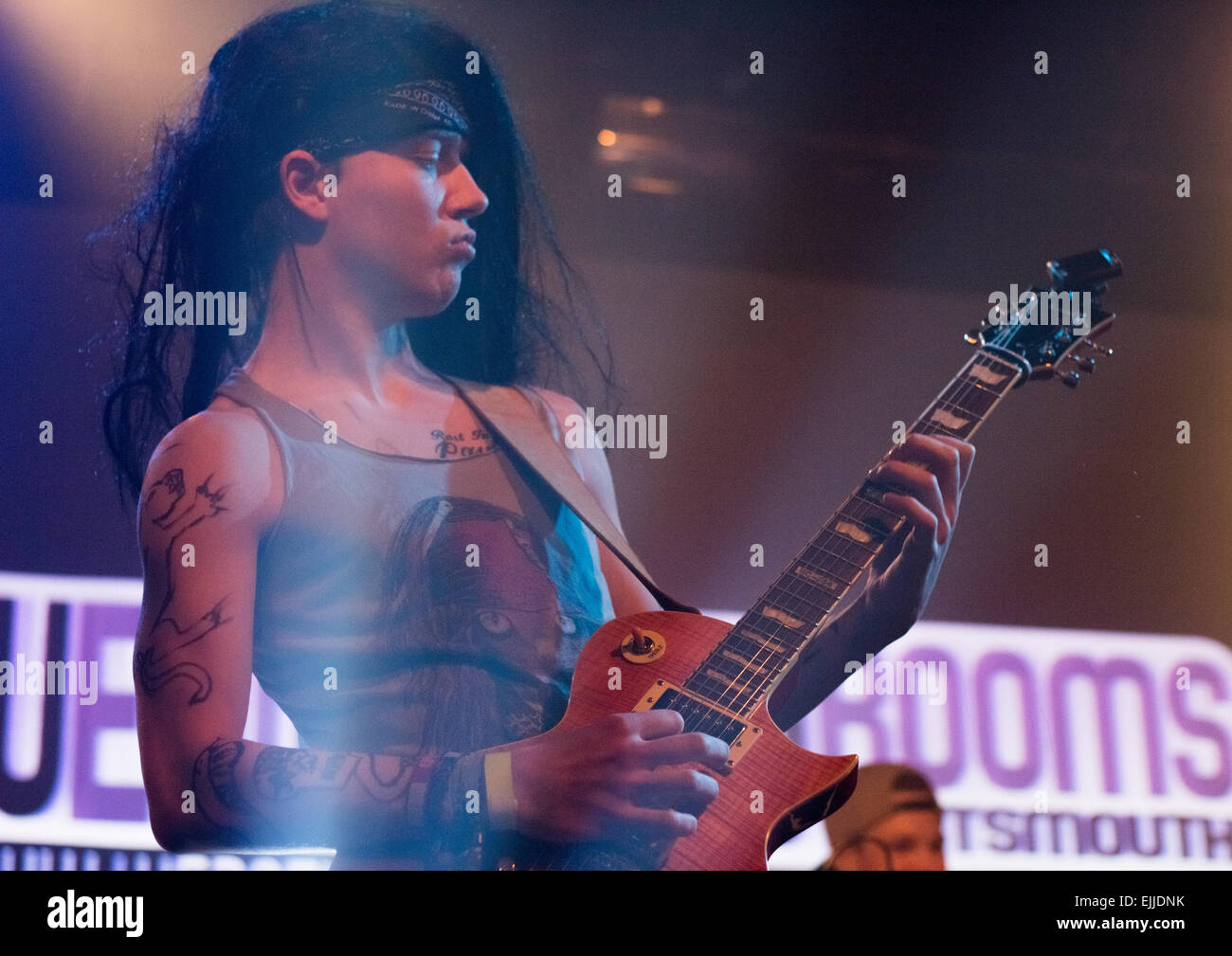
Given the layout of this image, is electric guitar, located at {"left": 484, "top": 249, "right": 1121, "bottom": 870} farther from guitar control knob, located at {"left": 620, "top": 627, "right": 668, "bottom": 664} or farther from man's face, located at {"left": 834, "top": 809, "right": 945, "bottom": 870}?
man's face, located at {"left": 834, "top": 809, "right": 945, "bottom": 870}

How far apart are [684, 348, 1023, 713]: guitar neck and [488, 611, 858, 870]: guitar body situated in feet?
0.13

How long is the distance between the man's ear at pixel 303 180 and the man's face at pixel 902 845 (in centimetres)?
155

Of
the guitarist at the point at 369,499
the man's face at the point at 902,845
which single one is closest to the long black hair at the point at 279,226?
the guitarist at the point at 369,499

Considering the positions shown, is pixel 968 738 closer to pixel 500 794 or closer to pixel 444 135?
pixel 500 794

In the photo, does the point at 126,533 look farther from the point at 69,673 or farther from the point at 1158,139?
the point at 1158,139

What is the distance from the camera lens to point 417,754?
2.06 m

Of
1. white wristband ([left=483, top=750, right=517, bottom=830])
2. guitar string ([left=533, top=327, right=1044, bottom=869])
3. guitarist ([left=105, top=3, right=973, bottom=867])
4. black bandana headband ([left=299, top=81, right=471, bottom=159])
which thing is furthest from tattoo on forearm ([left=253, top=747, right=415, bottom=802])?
black bandana headband ([left=299, top=81, right=471, bottom=159])

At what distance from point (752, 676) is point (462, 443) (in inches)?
26.4

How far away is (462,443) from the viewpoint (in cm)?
226

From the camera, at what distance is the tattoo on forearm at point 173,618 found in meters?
2.01

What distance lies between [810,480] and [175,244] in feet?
4.19

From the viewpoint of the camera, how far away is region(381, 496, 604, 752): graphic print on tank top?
210cm

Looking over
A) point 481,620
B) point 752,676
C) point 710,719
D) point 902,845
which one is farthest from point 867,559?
point 481,620
